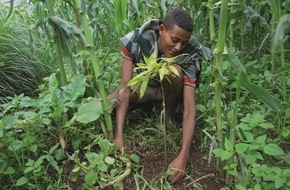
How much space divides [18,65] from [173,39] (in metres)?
1.76

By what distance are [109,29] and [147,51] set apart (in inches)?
52.9

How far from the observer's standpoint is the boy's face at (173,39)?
1.80 metres

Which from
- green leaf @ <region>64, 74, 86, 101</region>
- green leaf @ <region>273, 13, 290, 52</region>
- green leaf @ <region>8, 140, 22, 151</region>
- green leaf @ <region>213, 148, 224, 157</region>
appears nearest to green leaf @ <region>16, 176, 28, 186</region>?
green leaf @ <region>8, 140, 22, 151</region>

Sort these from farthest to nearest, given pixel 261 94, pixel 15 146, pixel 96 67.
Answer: pixel 96 67 → pixel 15 146 → pixel 261 94

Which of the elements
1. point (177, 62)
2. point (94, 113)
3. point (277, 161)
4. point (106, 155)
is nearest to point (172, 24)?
point (177, 62)

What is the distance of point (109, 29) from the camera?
3.28m

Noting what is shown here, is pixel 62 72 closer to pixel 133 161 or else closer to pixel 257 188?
pixel 133 161

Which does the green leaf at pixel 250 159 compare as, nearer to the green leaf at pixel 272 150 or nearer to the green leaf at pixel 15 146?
the green leaf at pixel 272 150

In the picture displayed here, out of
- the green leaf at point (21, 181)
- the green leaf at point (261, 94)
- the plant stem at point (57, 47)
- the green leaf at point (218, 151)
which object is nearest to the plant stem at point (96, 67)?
the plant stem at point (57, 47)

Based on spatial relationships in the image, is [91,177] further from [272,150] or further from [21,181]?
[272,150]

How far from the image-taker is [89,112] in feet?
5.63

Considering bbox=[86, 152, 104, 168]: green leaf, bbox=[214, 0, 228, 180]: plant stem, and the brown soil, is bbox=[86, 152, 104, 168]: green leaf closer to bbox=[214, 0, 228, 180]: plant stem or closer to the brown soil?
the brown soil

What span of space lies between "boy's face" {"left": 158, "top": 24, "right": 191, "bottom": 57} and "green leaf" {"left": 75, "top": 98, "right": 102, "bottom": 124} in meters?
0.42

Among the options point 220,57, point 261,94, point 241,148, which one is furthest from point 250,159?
point 220,57
